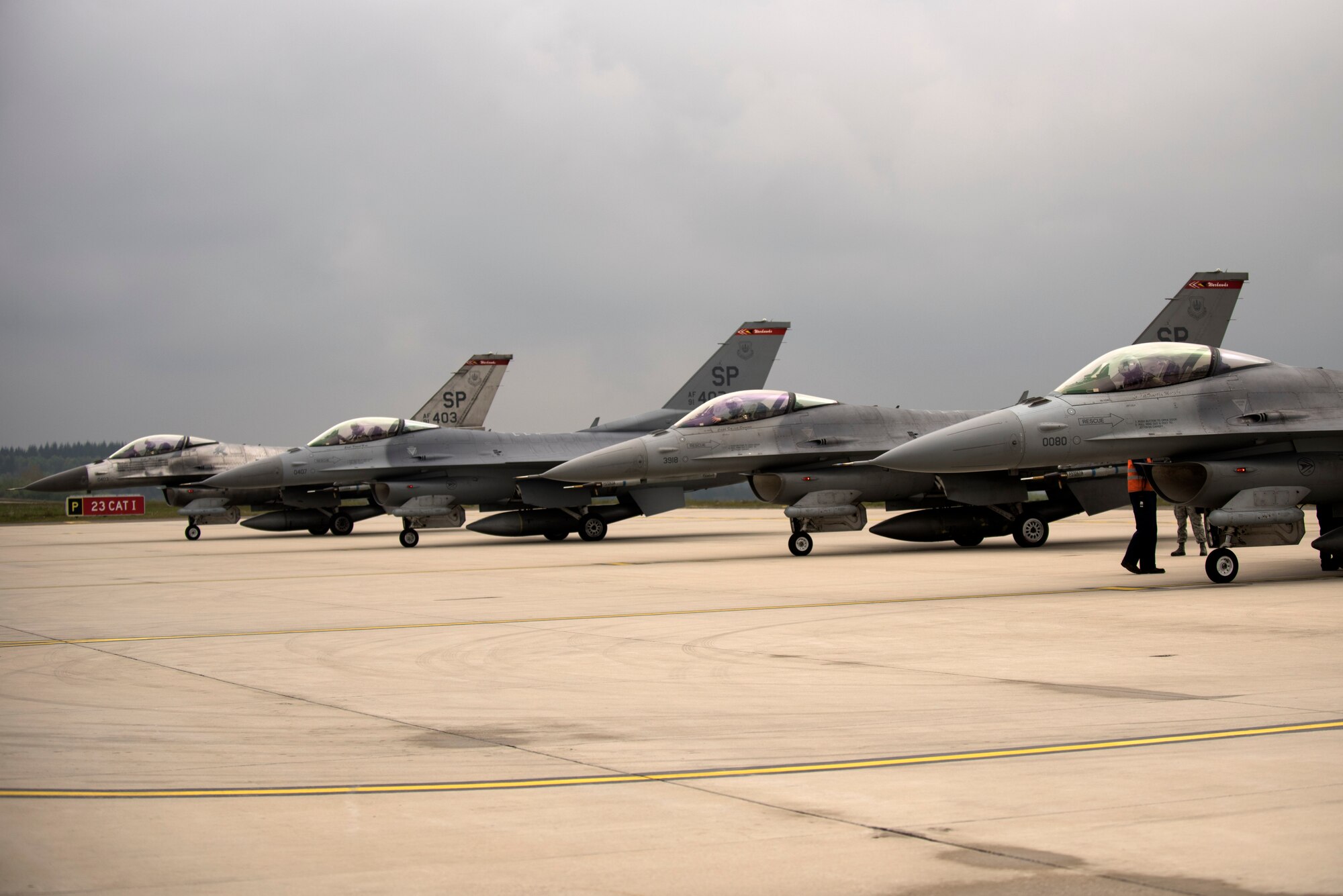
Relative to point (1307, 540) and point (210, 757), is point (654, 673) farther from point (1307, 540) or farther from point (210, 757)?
point (1307, 540)

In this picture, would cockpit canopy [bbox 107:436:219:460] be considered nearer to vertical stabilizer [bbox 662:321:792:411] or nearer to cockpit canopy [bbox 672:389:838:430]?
vertical stabilizer [bbox 662:321:792:411]

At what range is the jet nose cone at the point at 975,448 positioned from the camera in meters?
15.1

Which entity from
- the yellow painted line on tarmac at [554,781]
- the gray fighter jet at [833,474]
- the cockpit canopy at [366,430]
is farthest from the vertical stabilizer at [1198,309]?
the yellow painted line on tarmac at [554,781]

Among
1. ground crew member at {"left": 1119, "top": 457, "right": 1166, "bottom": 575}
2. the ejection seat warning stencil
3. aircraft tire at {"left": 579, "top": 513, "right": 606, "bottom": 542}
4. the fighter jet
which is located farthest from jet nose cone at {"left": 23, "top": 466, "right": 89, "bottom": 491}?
ground crew member at {"left": 1119, "top": 457, "right": 1166, "bottom": 575}

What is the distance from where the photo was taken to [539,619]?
11.2m

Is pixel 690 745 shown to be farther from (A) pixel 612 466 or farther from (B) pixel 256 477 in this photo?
(B) pixel 256 477

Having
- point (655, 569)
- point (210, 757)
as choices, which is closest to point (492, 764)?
point (210, 757)

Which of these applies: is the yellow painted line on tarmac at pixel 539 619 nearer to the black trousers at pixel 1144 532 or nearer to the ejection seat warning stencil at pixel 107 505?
the black trousers at pixel 1144 532

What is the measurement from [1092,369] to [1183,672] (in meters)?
8.38

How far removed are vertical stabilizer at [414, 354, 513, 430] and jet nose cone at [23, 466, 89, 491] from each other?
28.5ft

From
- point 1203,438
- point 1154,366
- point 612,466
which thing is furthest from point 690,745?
point 612,466

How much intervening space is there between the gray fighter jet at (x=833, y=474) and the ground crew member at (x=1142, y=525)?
4.27 m

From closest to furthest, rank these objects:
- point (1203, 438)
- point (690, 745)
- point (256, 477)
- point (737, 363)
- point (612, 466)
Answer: point (690, 745), point (1203, 438), point (612, 466), point (256, 477), point (737, 363)

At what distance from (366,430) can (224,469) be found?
7.59 meters
